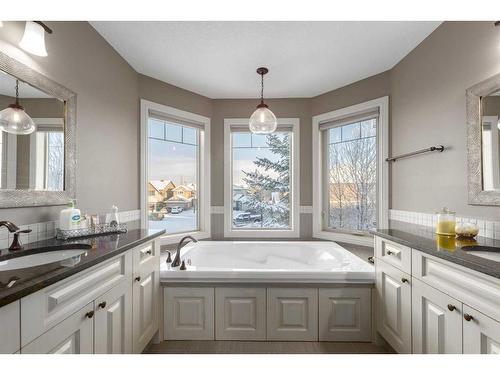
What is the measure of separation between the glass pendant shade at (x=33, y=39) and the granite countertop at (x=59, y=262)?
1.05 meters

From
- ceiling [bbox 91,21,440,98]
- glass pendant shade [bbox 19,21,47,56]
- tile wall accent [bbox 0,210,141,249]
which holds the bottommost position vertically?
tile wall accent [bbox 0,210,141,249]

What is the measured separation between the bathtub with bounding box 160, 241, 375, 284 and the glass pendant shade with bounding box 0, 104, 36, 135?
50.0 inches

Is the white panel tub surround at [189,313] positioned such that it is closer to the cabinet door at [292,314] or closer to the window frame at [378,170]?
the cabinet door at [292,314]

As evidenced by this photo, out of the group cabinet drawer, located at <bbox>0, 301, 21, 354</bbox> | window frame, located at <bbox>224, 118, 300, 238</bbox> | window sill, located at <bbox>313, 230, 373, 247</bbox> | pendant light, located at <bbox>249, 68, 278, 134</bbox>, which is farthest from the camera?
window frame, located at <bbox>224, 118, 300, 238</bbox>

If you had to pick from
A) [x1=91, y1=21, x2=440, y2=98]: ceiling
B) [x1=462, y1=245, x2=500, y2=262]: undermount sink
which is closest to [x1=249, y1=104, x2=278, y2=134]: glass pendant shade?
[x1=91, y1=21, x2=440, y2=98]: ceiling

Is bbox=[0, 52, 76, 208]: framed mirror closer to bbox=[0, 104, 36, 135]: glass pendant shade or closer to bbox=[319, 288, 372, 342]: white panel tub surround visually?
bbox=[0, 104, 36, 135]: glass pendant shade

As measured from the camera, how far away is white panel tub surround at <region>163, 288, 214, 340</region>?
1.86m

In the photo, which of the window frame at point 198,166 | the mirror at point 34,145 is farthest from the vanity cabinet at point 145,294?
the window frame at point 198,166

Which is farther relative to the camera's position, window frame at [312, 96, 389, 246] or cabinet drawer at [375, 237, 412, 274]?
window frame at [312, 96, 389, 246]

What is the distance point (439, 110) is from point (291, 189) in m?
1.66

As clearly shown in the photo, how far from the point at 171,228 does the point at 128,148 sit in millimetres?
1013

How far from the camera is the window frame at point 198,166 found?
2463 mm
